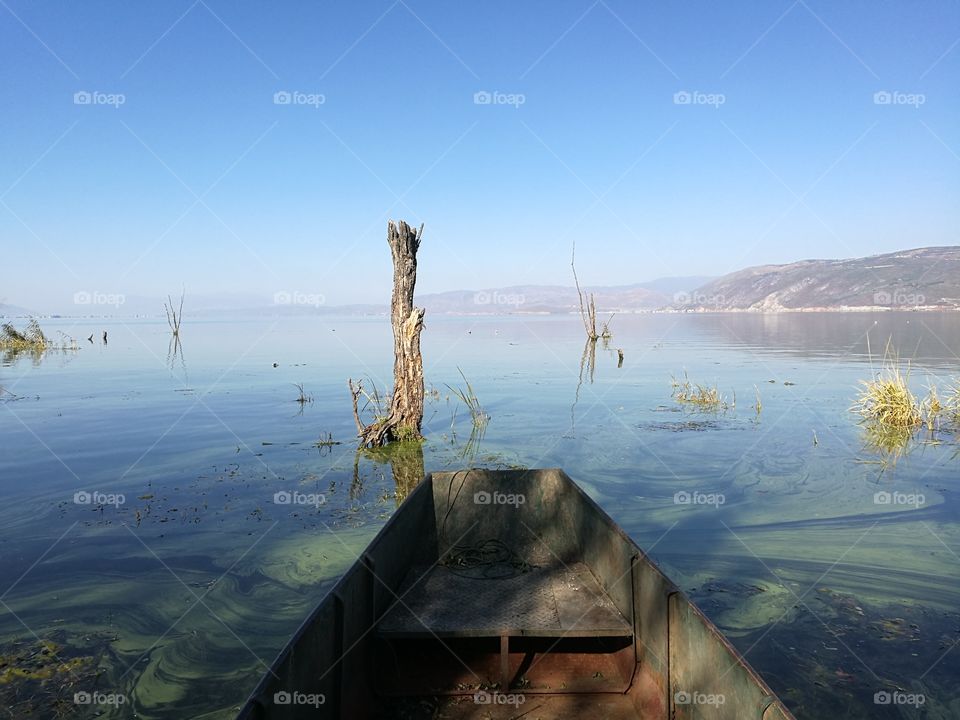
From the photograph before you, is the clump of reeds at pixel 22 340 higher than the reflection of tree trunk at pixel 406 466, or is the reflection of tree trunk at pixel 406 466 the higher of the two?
the clump of reeds at pixel 22 340

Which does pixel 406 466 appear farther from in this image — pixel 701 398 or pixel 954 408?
pixel 954 408

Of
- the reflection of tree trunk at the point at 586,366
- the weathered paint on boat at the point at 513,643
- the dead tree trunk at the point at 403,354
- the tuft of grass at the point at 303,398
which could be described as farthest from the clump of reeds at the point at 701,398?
the weathered paint on boat at the point at 513,643

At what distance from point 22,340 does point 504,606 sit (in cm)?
4758

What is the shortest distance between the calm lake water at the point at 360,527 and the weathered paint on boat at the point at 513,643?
1306 millimetres

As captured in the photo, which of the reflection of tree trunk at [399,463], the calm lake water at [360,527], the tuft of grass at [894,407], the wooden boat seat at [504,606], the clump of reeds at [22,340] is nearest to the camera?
the wooden boat seat at [504,606]

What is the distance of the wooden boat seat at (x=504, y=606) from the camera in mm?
4273

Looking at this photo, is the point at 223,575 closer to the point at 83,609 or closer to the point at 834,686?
the point at 83,609

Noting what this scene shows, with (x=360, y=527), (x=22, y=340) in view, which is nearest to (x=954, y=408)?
(x=360, y=527)

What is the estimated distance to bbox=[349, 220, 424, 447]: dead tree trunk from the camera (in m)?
13.0

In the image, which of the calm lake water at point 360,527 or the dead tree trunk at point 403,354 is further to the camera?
the dead tree trunk at point 403,354

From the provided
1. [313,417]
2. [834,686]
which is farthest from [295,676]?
[313,417]

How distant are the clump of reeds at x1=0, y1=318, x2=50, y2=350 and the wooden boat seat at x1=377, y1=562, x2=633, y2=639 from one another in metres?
44.0

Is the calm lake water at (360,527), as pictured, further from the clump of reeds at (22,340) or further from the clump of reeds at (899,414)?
the clump of reeds at (22,340)

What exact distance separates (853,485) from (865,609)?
188 inches
